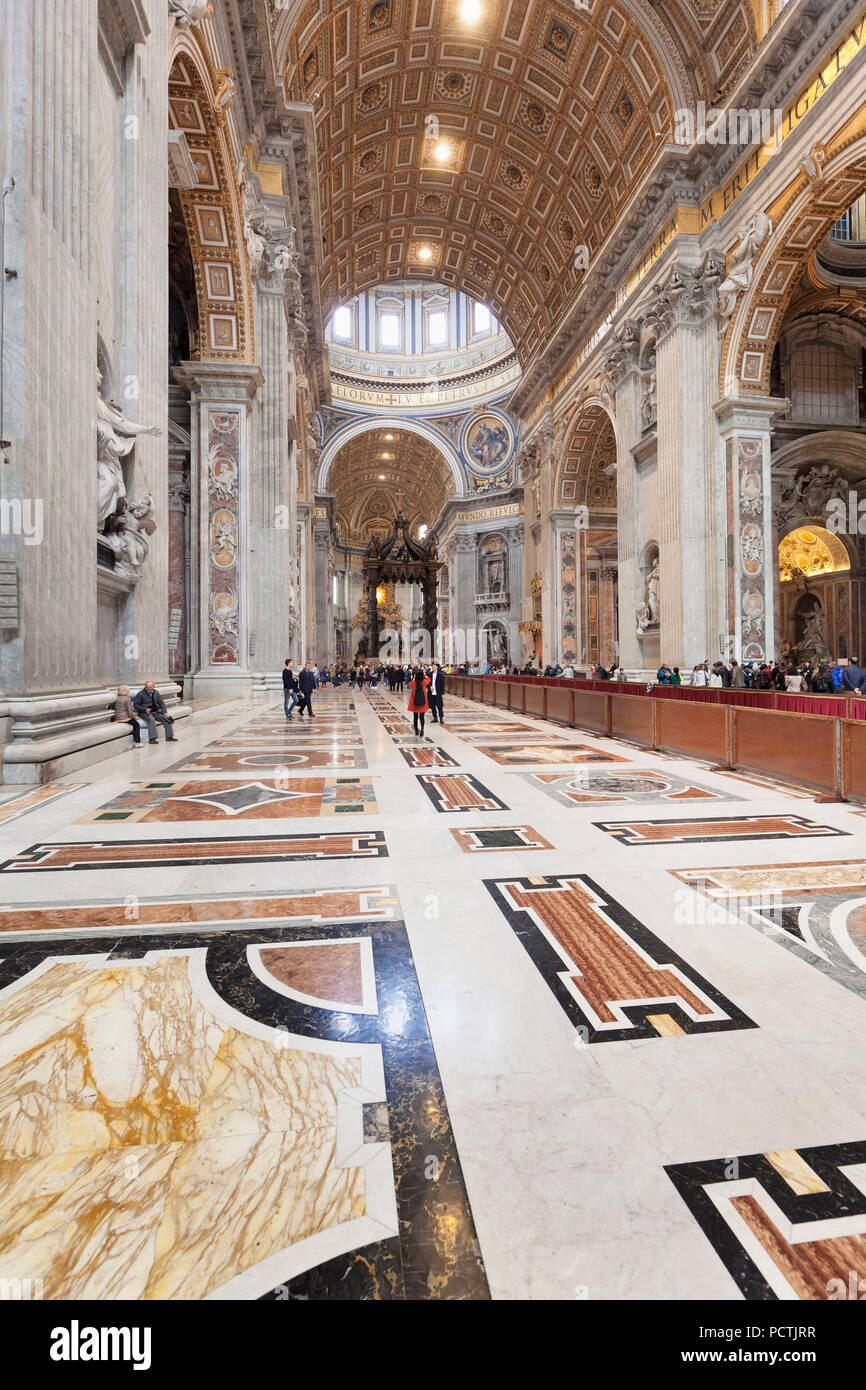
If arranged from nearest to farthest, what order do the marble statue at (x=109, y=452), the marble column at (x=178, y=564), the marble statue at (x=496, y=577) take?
the marble statue at (x=109, y=452) < the marble column at (x=178, y=564) < the marble statue at (x=496, y=577)

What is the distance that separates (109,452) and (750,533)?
39.9 ft

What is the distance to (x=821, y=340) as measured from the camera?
17406 millimetres

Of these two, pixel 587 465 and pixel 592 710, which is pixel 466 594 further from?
pixel 592 710

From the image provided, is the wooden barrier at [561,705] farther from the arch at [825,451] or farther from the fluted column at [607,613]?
the fluted column at [607,613]

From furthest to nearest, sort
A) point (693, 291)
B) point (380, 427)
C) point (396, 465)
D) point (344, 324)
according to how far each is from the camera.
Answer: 1. point (396, 465)
2. point (380, 427)
3. point (344, 324)
4. point (693, 291)

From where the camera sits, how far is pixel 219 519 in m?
13.1

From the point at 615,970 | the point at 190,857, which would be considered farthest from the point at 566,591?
the point at 615,970

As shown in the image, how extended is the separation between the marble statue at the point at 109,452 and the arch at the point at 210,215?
624 cm

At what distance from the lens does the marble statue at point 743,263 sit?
1302 centimetres

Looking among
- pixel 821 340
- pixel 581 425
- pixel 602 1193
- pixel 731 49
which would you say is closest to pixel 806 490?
pixel 821 340

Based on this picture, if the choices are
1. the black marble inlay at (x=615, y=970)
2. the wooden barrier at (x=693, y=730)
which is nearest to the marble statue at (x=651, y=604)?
the wooden barrier at (x=693, y=730)

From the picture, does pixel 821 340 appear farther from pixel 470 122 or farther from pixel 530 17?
pixel 470 122

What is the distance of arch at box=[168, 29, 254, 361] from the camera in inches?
404
